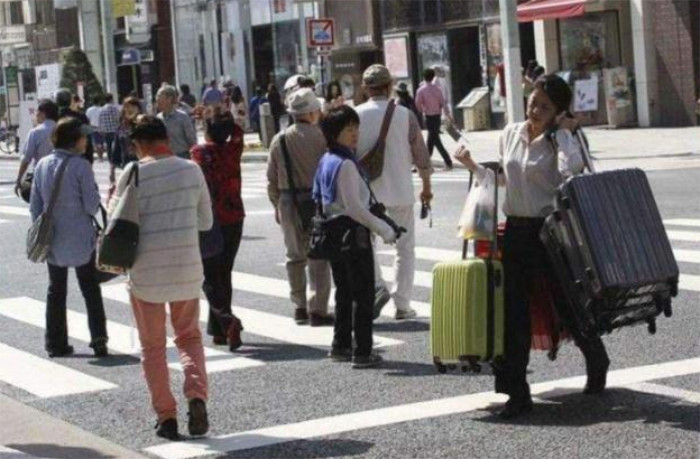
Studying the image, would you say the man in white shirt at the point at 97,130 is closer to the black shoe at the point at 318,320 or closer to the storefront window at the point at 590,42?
the storefront window at the point at 590,42

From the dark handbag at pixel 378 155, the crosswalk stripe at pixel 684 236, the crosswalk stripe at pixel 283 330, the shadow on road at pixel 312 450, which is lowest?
the crosswalk stripe at pixel 283 330

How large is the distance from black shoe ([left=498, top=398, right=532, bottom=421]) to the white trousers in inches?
146

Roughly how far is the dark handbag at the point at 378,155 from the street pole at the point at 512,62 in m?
17.4

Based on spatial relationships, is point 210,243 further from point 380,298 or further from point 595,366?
point 595,366

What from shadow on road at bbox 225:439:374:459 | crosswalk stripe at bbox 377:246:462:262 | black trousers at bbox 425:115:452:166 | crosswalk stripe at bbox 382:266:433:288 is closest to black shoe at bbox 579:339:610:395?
shadow on road at bbox 225:439:374:459

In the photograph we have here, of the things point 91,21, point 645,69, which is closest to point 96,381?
point 645,69

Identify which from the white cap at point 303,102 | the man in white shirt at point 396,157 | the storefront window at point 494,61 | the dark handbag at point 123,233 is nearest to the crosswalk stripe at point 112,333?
the man in white shirt at point 396,157

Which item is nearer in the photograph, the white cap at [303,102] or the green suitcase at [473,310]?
the green suitcase at [473,310]

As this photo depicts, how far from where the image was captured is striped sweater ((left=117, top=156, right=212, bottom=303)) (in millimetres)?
8508

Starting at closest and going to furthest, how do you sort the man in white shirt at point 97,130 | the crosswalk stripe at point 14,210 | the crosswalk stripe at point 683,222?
the crosswalk stripe at point 683,222
the crosswalk stripe at point 14,210
the man in white shirt at point 97,130

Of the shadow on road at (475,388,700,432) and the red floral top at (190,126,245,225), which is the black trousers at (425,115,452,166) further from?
the shadow on road at (475,388,700,432)

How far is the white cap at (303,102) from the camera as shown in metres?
11.9

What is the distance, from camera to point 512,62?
29.3 metres

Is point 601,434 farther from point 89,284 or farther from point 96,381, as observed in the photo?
point 89,284
